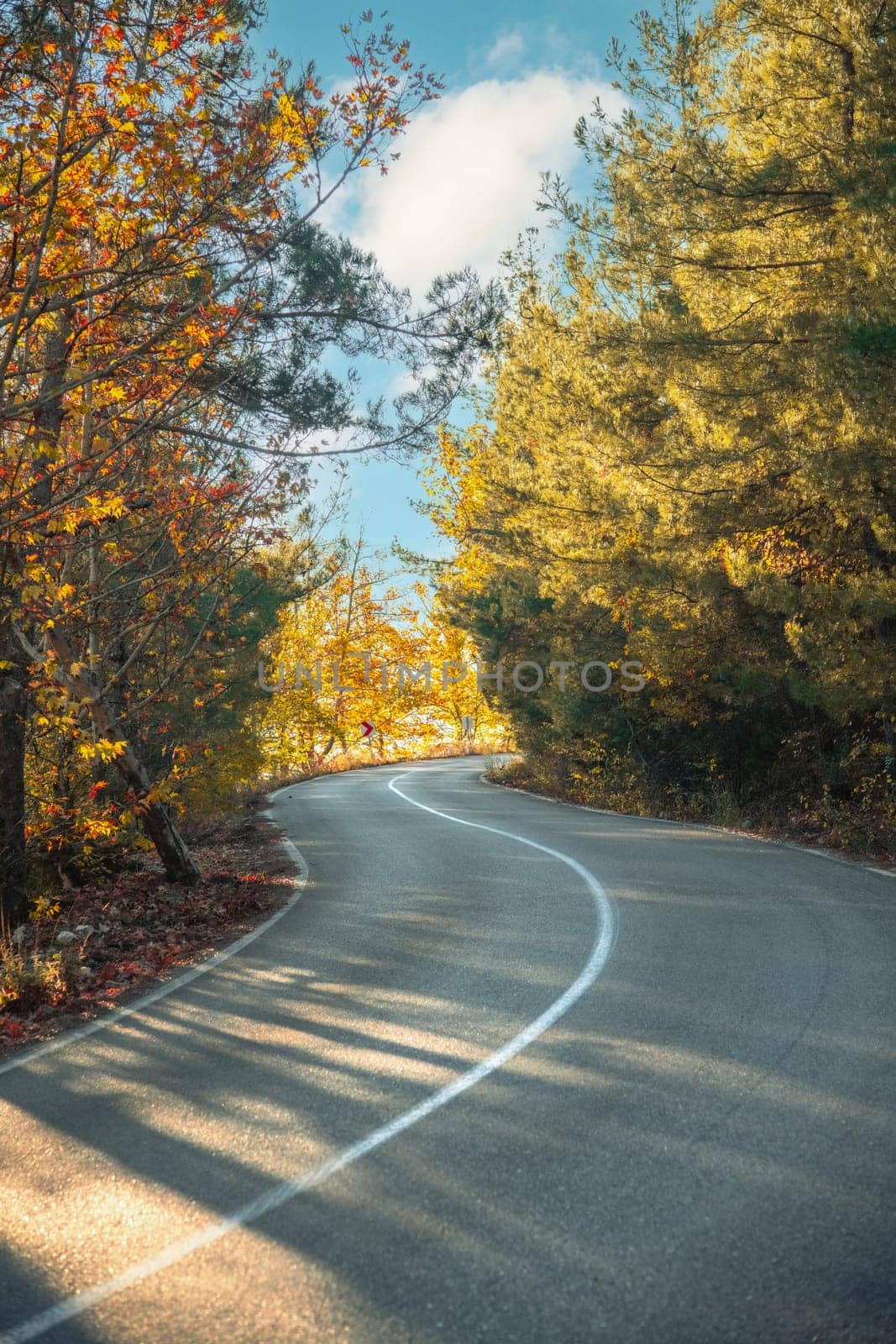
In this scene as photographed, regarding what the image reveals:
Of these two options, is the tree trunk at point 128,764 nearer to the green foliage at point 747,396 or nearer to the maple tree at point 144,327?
the maple tree at point 144,327

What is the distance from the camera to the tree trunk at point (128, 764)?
35.6ft

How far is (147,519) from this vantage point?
1117cm

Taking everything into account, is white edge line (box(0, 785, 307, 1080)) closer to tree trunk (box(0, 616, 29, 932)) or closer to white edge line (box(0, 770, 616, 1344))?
tree trunk (box(0, 616, 29, 932))

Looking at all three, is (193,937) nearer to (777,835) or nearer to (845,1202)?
(845,1202)

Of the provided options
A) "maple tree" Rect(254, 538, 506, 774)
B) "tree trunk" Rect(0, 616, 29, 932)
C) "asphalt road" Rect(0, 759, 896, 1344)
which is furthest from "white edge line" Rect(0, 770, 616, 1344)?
"maple tree" Rect(254, 538, 506, 774)

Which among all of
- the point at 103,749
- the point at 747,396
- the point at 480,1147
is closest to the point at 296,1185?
the point at 480,1147

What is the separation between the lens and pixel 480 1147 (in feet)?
15.4

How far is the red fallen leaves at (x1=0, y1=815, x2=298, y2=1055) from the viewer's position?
7.79m

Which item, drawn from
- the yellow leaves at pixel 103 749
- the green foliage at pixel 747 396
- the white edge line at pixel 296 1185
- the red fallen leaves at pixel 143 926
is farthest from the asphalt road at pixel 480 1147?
the green foliage at pixel 747 396

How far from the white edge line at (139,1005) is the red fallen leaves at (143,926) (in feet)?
0.52

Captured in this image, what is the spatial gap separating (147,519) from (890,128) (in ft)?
29.5

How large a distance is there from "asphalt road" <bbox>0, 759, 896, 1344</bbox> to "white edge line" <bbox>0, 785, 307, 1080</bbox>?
11cm

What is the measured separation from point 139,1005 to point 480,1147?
401 centimetres

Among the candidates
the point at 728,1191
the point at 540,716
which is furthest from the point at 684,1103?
the point at 540,716
